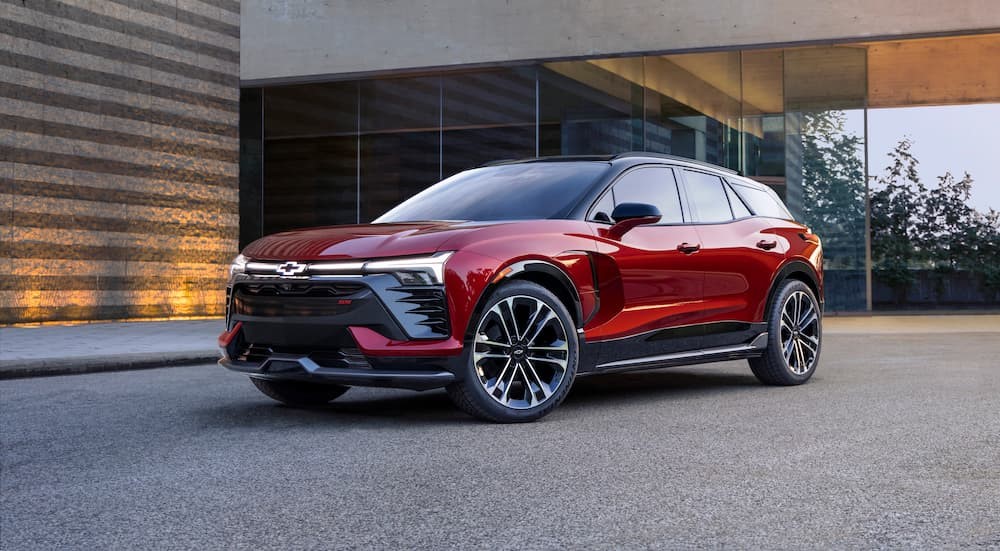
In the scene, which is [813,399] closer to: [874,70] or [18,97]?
[18,97]

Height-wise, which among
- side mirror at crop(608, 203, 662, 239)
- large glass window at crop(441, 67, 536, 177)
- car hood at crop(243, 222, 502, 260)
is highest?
large glass window at crop(441, 67, 536, 177)

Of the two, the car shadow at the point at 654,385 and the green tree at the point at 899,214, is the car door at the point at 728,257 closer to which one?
the car shadow at the point at 654,385

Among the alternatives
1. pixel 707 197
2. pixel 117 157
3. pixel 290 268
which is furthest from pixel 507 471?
pixel 117 157

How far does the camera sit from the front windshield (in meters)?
6.69

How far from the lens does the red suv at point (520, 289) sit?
18.7 ft

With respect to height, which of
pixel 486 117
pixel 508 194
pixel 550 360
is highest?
pixel 486 117

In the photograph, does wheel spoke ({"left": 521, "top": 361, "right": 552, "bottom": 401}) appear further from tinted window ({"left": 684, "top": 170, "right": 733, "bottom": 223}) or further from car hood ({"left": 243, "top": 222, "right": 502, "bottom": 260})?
tinted window ({"left": 684, "top": 170, "right": 733, "bottom": 223})

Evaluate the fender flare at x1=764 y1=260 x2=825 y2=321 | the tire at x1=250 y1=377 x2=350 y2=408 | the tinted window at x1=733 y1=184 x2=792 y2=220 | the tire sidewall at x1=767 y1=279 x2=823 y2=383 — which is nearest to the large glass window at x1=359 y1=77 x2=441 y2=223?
the tinted window at x1=733 y1=184 x2=792 y2=220

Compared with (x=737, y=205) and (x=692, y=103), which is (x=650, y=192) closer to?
(x=737, y=205)

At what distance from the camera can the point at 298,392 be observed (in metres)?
6.91

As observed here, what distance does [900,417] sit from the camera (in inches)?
246

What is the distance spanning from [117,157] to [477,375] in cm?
1323

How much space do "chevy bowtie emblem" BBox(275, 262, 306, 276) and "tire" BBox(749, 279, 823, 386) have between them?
147 inches

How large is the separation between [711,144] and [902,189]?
628cm
